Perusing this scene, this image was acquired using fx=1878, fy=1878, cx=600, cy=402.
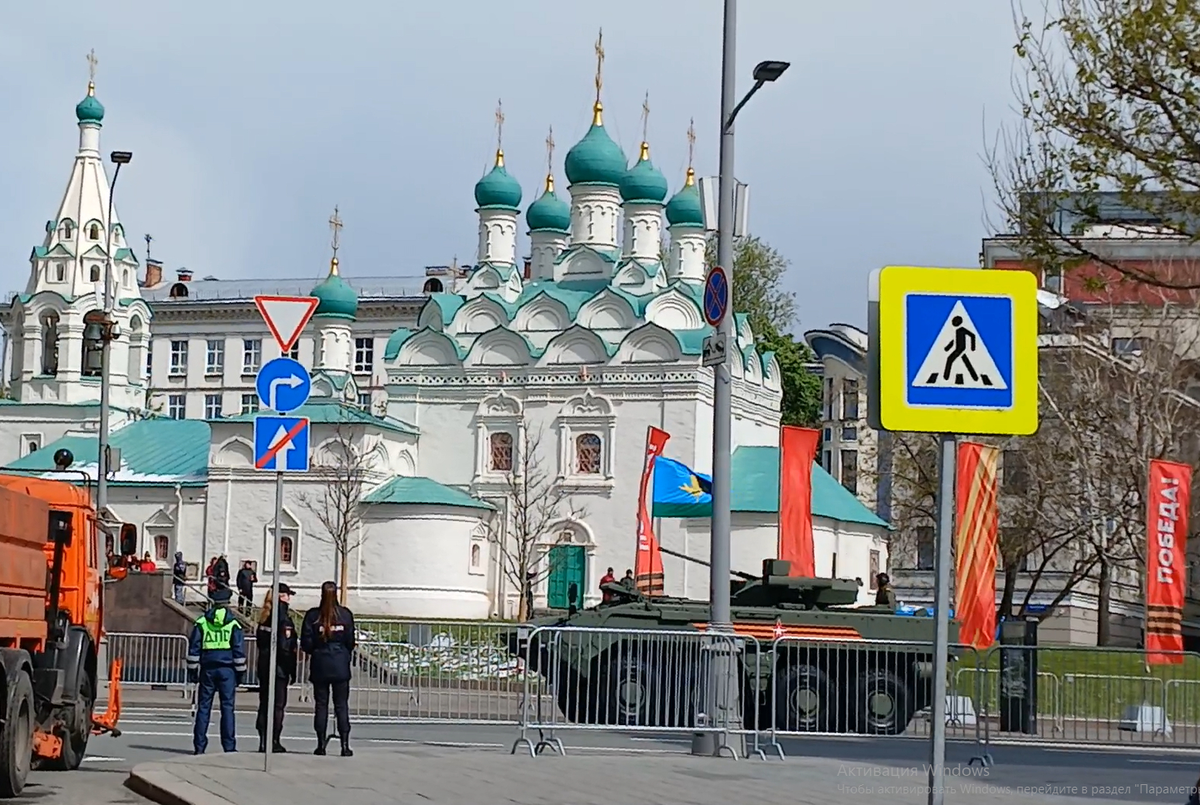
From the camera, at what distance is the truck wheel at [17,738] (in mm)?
13266

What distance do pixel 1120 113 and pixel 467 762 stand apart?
28.6 ft

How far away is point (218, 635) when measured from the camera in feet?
57.5

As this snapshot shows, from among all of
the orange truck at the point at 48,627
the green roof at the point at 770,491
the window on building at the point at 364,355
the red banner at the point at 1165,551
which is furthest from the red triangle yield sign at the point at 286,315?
the window on building at the point at 364,355

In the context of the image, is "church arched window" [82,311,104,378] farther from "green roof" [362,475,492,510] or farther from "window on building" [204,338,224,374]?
"window on building" [204,338,224,374]

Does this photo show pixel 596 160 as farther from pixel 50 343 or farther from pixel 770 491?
pixel 50 343

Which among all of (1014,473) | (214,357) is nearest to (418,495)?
(1014,473)

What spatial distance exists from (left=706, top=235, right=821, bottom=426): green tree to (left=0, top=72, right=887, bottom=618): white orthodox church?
12205 mm

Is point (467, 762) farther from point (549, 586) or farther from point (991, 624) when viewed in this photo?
point (549, 586)

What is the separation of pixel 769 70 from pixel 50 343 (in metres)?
58.9

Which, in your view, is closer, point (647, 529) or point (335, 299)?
point (647, 529)

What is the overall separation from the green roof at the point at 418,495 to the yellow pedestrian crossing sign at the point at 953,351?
5566cm

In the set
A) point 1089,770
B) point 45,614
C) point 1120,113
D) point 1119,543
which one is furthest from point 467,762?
point 1119,543

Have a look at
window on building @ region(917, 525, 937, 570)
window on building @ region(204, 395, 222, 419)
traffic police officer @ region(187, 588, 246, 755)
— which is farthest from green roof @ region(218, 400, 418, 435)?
traffic police officer @ region(187, 588, 246, 755)

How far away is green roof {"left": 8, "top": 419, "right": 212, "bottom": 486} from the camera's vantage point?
67188mm
